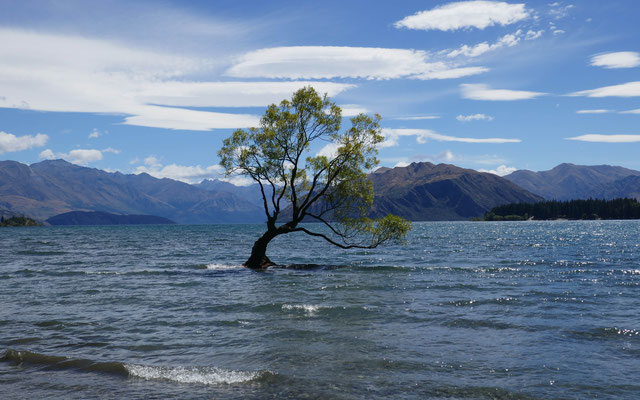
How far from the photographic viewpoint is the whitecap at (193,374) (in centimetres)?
1381

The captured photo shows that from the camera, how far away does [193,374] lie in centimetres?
1432

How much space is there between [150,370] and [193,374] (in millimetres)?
1478

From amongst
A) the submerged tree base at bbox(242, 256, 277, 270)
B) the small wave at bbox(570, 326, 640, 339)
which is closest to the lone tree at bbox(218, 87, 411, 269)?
the submerged tree base at bbox(242, 256, 277, 270)

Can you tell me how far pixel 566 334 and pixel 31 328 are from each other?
2310 centimetres

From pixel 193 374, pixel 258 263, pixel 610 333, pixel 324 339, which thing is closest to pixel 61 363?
pixel 193 374

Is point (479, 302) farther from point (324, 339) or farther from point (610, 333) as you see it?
point (324, 339)

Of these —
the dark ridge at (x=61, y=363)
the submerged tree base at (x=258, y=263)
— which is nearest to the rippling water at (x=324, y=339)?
the dark ridge at (x=61, y=363)

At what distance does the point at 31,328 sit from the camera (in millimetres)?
20938

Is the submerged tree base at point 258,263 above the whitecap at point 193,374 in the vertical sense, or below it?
below

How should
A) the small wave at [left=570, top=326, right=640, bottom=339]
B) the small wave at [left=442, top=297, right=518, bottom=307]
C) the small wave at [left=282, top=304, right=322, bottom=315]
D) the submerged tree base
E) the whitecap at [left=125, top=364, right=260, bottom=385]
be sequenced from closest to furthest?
the whitecap at [left=125, top=364, right=260, bottom=385] < the small wave at [left=570, top=326, right=640, bottom=339] < the small wave at [left=282, top=304, right=322, bottom=315] < the small wave at [left=442, top=297, right=518, bottom=307] < the submerged tree base

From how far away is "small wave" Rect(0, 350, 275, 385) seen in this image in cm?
1390

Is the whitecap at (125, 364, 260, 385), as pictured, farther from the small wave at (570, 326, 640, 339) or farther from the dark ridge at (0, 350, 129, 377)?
the small wave at (570, 326, 640, 339)

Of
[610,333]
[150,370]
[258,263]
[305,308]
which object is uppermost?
[610,333]

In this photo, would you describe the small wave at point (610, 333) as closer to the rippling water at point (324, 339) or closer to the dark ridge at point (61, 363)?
the rippling water at point (324, 339)
